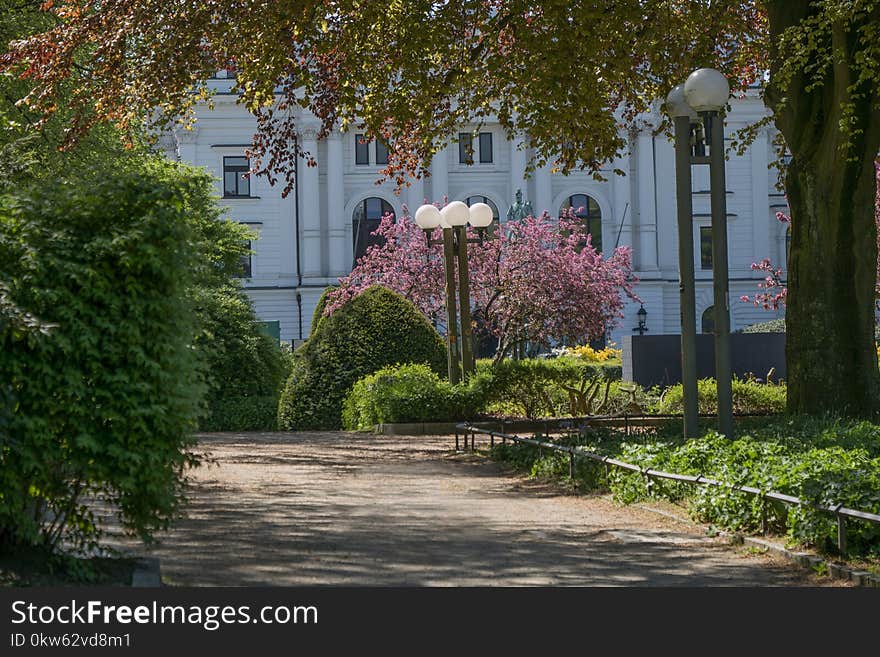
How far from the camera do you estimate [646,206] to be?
6212cm

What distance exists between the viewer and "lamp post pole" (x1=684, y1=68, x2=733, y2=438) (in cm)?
1211

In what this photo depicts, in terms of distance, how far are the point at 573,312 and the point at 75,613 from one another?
3716cm

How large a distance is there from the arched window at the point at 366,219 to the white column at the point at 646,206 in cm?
1194

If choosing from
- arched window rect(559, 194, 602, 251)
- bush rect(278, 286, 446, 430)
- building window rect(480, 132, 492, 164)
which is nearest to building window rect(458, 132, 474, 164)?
building window rect(480, 132, 492, 164)

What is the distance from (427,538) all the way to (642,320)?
52722 mm

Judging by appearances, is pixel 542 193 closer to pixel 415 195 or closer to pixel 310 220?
pixel 415 195

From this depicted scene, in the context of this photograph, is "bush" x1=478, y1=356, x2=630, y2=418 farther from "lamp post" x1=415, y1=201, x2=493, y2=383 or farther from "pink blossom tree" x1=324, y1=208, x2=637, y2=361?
"pink blossom tree" x1=324, y1=208, x2=637, y2=361

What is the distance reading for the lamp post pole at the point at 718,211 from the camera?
12.1 meters

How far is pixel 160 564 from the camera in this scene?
25.5 feet

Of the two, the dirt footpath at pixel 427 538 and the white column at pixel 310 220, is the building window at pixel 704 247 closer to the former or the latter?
the white column at pixel 310 220

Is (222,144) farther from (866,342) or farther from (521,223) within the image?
(866,342)

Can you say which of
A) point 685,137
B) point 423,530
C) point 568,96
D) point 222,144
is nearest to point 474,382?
point 568,96

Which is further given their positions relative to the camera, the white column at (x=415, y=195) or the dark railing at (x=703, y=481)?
the white column at (x=415, y=195)

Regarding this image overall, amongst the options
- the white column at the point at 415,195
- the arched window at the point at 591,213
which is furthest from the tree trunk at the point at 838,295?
the arched window at the point at 591,213
